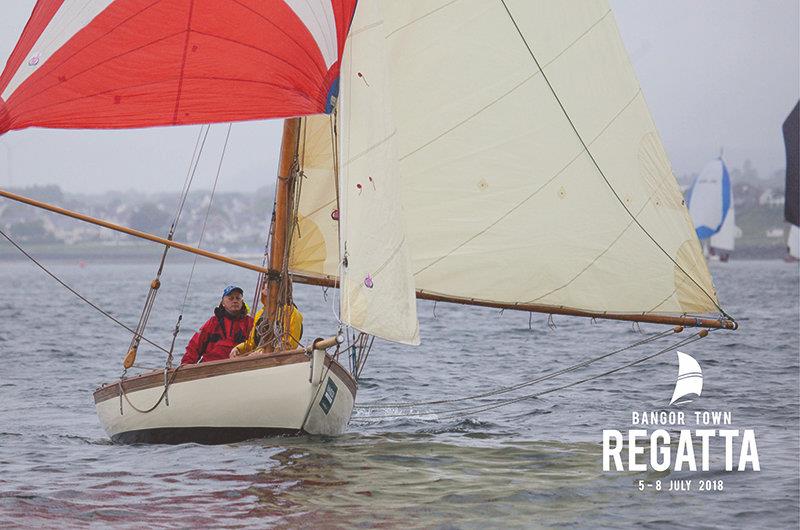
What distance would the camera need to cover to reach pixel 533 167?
47.6ft

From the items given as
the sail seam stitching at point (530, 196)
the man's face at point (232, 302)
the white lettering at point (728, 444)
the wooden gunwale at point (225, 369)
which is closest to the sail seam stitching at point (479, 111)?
the sail seam stitching at point (530, 196)

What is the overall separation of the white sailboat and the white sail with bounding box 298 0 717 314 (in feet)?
0.06

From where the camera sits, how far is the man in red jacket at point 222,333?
13.9 metres

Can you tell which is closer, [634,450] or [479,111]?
[634,450]

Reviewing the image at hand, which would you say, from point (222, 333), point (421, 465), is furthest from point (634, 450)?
point (222, 333)

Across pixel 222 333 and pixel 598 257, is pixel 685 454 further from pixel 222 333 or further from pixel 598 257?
pixel 222 333

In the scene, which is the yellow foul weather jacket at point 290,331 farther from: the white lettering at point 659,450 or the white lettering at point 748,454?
the white lettering at point 748,454

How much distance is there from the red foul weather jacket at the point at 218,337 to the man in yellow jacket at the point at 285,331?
0.33 meters

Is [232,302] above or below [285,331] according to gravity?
above

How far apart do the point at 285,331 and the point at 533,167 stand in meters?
3.63

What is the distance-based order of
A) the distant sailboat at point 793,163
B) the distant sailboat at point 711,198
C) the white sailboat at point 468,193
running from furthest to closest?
1. the distant sailboat at point 711,198
2. the distant sailboat at point 793,163
3. the white sailboat at point 468,193

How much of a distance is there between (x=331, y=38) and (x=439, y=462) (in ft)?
15.1

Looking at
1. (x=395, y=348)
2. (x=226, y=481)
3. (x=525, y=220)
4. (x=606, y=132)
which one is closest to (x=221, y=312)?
(x=226, y=481)

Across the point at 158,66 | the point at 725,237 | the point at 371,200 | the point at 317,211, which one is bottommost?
the point at 371,200
